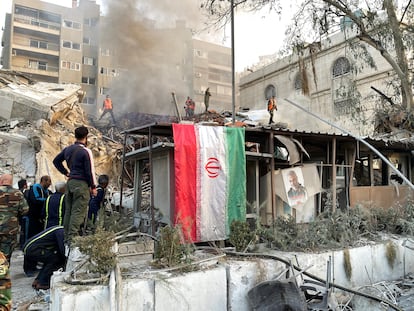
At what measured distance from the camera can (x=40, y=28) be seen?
40.0 m

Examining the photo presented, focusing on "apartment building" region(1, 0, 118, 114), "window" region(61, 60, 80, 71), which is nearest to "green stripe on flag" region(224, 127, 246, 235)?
"apartment building" region(1, 0, 118, 114)

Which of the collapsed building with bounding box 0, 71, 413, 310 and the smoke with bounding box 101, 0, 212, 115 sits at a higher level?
the smoke with bounding box 101, 0, 212, 115

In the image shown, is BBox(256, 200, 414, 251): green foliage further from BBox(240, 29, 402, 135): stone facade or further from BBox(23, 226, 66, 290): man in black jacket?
BBox(240, 29, 402, 135): stone facade

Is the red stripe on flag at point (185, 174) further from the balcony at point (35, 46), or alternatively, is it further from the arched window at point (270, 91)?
the balcony at point (35, 46)

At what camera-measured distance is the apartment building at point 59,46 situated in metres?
39.1

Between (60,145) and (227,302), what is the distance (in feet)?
40.7

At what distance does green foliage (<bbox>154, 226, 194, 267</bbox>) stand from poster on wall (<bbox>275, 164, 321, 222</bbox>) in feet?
12.3

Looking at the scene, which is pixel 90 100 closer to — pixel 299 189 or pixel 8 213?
pixel 299 189

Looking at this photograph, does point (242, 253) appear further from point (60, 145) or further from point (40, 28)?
point (40, 28)

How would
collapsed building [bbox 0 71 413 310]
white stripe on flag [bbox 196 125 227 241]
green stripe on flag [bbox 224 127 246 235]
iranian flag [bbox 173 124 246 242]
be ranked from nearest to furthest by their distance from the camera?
1. collapsed building [bbox 0 71 413 310]
2. iranian flag [bbox 173 124 246 242]
3. white stripe on flag [bbox 196 125 227 241]
4. green stripe on flag [bbox 224 127 246 235]

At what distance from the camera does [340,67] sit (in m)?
24.5

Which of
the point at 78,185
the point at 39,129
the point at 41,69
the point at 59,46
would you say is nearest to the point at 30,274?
the point at 78,185

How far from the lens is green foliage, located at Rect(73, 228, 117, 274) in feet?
10.2

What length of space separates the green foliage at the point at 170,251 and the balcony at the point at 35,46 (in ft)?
140
